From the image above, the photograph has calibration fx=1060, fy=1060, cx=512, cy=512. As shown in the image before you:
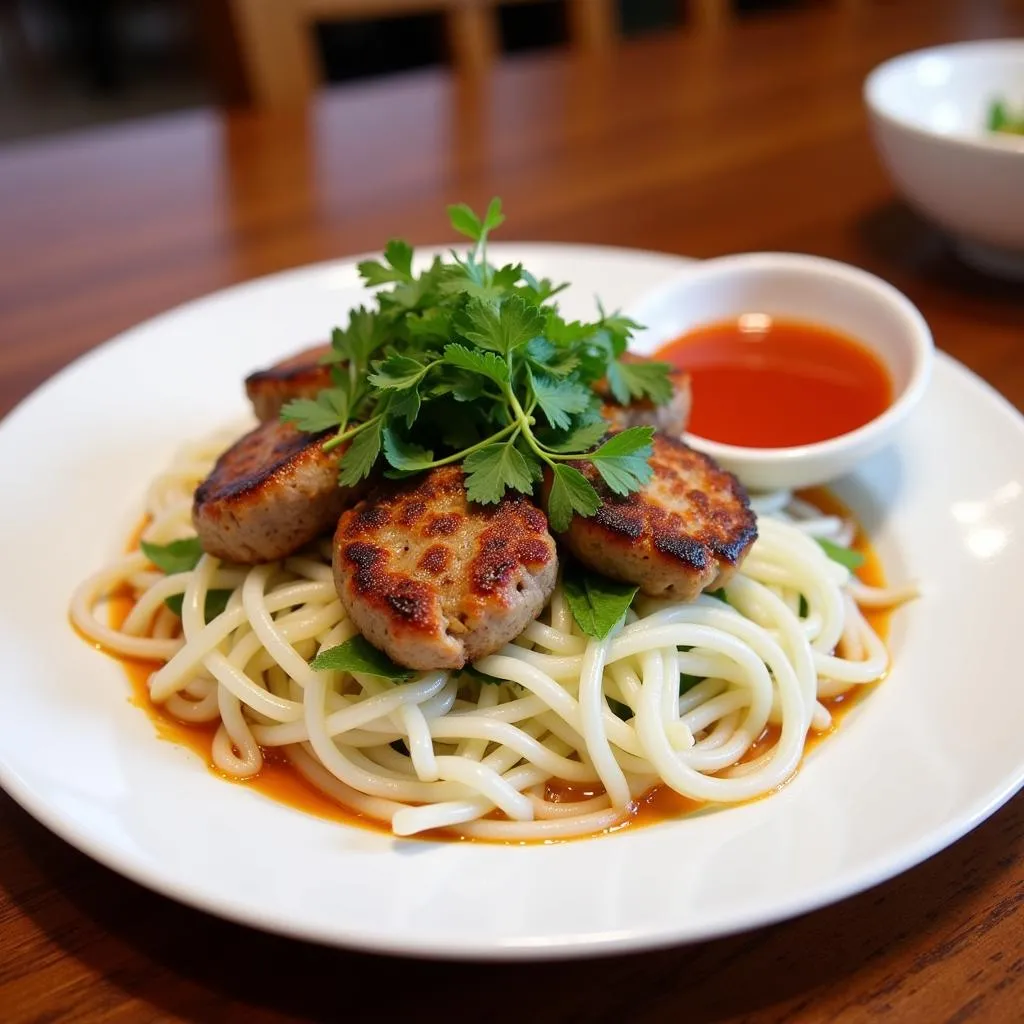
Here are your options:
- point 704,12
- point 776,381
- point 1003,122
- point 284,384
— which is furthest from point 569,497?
point 704,12

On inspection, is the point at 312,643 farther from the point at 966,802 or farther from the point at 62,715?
the point at 966,802

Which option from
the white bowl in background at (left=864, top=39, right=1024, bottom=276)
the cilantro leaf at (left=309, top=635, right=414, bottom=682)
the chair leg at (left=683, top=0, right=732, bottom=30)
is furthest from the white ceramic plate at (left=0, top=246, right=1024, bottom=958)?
the chair leg at (left=683, top=0, right=732, bottom=30)

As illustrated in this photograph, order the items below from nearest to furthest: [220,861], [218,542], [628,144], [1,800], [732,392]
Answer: [220,861] → [1,800] → [218,542] → [732,392] → [628,144]

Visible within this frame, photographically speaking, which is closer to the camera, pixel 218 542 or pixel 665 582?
pixel 665 582

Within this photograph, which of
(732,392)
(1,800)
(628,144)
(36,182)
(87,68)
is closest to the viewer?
(1,800)

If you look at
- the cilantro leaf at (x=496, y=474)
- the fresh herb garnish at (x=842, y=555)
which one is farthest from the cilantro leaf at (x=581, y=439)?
the fresh herb garnish at (x=842, y=555)

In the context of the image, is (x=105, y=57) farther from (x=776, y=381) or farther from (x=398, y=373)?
(x=398, y=373)

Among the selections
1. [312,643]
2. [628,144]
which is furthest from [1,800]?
[628,144]
